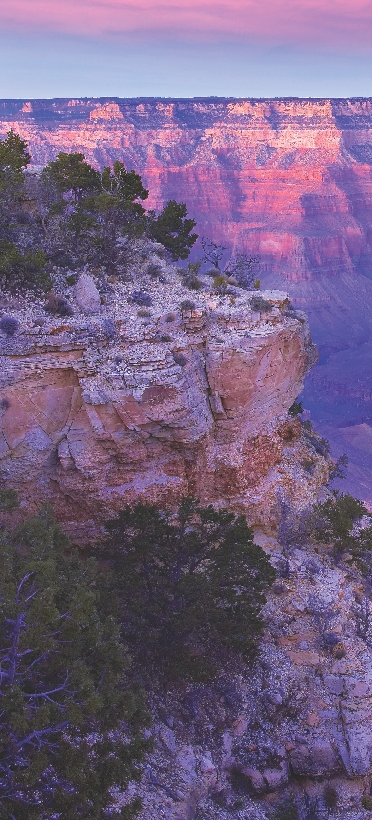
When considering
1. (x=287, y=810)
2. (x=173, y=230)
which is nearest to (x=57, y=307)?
Answer: (x=173, y=230)

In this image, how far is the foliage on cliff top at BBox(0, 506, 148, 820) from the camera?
11.0 metres

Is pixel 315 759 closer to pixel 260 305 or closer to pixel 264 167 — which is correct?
pixel 260 305

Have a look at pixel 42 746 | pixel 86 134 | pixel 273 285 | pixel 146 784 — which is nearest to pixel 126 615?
pixel 146 784

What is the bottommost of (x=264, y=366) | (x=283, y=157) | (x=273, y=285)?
(x=273, y=285)

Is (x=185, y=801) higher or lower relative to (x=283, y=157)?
lower

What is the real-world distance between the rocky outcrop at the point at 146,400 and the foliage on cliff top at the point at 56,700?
459 centimetres

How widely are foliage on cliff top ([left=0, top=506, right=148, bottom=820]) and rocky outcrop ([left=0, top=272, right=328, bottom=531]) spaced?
15.1ft

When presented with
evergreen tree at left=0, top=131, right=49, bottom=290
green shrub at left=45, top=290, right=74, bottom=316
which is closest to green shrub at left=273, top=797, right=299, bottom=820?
green shrub at left=45, top=290, right=74, bottom=316

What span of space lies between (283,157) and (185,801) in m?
90.2

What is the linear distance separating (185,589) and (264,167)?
8639 cm

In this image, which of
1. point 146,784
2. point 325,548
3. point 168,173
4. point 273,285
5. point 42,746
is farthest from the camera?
point 168,173

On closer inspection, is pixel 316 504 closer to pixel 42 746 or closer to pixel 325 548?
pixel 325 548

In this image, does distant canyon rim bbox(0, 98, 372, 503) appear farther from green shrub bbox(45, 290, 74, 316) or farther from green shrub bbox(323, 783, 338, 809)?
green shrub bbox(323, 783, 338, 809)

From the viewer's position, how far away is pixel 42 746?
11.5 m
